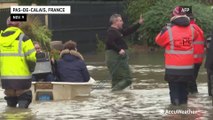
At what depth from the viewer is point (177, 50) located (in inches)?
454

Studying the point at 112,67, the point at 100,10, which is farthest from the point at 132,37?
the point at 112,67

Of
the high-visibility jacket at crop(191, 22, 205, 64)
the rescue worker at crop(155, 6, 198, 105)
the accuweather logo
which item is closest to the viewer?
the accuweather logo

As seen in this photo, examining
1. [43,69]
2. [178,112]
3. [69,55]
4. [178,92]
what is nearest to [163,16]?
[69,55]

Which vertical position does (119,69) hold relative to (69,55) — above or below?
below

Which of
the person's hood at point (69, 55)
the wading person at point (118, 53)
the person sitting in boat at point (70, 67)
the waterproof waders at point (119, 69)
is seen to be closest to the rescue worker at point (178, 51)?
the person sitting in boat at point (70, 67)

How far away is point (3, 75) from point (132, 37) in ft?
56.9

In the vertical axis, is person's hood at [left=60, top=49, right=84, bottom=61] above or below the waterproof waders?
above

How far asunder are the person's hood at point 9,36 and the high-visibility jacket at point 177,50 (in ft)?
8.03

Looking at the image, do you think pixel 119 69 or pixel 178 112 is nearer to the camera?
pixel 178 112

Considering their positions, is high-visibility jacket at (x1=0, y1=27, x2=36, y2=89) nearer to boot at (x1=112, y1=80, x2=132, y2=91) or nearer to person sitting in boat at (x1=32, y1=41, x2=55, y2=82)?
person sitting in boat at (x1=32, y1=41, x2=55, y2=82)

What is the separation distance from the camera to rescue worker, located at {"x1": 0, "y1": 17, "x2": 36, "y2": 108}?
11.3 meters

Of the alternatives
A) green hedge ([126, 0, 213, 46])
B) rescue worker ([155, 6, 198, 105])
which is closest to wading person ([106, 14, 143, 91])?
rescue worker ([155, 6, 198, 105])

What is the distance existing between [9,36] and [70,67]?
216 cm

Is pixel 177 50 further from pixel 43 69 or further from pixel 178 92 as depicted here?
pixel 43 69
